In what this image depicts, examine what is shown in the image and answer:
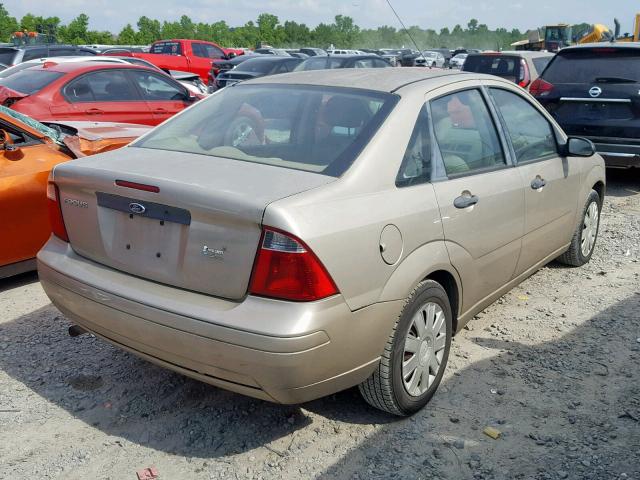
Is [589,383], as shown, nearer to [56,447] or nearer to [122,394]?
[122,394]

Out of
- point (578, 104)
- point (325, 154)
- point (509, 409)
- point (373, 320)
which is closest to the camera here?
point (373, 320)

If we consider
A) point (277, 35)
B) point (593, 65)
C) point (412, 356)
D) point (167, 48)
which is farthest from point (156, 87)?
point (277, 35)

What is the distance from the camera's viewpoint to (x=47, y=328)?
453 centimetres

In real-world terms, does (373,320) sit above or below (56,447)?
above

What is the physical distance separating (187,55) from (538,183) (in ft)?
70.9

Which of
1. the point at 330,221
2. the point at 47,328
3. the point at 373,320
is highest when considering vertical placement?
the point at 330,221

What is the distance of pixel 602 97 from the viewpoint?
8227mm

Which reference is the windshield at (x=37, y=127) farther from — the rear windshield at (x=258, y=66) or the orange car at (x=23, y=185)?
the rear windshield at (x=258, y=66)

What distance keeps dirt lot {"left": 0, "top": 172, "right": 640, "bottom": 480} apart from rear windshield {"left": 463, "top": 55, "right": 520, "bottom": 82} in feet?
28.7

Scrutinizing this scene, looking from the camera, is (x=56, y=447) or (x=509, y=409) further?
(x=509, y=409)

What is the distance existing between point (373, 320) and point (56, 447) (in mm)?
1586

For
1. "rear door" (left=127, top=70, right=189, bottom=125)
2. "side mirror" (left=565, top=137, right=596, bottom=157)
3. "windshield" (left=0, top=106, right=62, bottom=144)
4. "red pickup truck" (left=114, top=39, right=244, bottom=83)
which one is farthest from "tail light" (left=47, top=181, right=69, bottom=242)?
"red pickup truck" (left=114, top=39, right=244, bottom=83)

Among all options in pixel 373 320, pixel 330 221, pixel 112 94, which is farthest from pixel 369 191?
pixel 112 94

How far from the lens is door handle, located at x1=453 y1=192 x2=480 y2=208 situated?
3623 mm
